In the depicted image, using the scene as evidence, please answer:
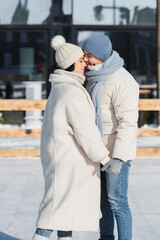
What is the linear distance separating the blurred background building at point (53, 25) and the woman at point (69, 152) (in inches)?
341

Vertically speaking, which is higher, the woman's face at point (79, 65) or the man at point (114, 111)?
the woman's face at point (79, 65)

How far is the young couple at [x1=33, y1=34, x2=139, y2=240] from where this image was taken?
14.1ft

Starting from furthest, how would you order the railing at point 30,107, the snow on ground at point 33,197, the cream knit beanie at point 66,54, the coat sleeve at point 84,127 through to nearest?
1. the railing at point 30,107
2. the snow on ground at point 33,197
3. the cream knit beanie at point 66,54
4. the coat sleeve at point 84,127

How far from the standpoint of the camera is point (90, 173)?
442cm

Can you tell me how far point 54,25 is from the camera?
1293 centimetres

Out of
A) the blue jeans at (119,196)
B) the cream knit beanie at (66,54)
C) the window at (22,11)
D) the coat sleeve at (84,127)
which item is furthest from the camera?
the window at (22,11)

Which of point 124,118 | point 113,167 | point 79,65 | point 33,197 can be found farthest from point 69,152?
point 33,197

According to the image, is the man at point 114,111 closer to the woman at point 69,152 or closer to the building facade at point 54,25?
the woman at point 69,152

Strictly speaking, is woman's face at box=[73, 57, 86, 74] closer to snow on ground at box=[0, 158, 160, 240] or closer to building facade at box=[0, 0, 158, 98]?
snow on ground at box=[0, 158, 160, 240]

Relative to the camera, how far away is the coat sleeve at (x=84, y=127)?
4.25 metres

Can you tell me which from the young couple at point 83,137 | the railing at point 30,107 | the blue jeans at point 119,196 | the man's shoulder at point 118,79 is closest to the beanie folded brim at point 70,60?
the young couple at point 83,137

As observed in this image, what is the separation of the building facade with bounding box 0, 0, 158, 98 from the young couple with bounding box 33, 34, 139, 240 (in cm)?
840

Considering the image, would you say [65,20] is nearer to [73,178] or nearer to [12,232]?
→ [12,232]

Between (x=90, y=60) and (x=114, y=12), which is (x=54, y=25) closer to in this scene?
(x=114, y=12)
